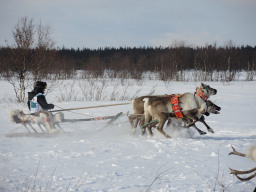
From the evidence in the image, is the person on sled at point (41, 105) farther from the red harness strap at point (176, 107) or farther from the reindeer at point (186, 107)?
the red harness strap at point (176, 107)

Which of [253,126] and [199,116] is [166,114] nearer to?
[199,116]

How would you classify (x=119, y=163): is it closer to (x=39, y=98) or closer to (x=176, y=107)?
(x=176, y=107)

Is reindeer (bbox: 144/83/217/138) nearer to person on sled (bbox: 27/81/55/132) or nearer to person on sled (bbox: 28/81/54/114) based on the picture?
person on sled (bbox: 27/81/55/132)

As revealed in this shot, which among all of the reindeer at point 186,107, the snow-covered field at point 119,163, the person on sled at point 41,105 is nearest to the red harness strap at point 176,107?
the reindeer at point 186,107

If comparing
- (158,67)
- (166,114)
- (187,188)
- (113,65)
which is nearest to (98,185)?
(187,188)

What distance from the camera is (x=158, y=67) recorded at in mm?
38625

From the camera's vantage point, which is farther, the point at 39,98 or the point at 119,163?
the point at 39,98

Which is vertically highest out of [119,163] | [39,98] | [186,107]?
[39,98]

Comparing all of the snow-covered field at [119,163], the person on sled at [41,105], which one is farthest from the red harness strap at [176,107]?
the person on sled at [41,105]

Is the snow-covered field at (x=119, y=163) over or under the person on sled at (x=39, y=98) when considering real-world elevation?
under

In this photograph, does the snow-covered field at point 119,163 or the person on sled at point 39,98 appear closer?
the snow-covered field at point 119,163

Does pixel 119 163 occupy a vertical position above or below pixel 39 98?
below

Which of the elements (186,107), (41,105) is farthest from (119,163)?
(41,105)

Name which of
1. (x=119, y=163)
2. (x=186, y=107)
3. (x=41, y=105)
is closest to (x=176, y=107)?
(x=186, y=107)
